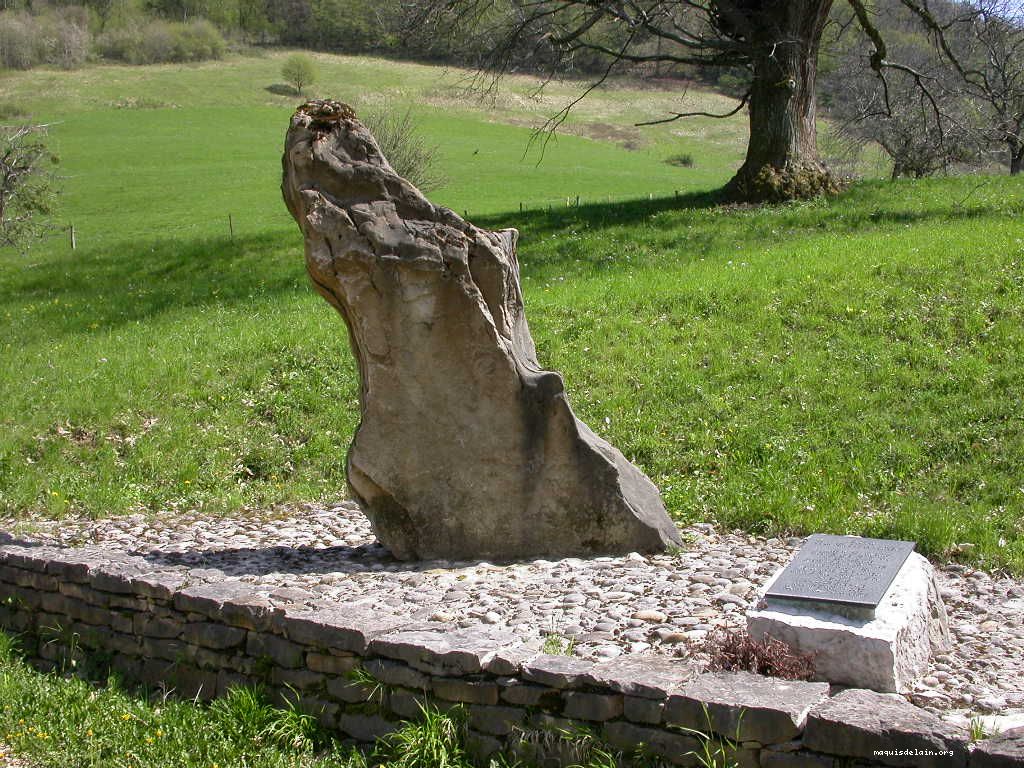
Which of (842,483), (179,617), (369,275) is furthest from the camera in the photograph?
(842,483)

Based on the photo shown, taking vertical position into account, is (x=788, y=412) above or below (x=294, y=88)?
below

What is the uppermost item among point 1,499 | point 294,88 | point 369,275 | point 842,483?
point 294,88

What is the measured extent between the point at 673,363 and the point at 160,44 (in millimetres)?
91485

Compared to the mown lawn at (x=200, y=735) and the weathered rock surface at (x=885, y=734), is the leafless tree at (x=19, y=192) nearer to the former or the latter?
the mown lawn at (x=200, y=735)

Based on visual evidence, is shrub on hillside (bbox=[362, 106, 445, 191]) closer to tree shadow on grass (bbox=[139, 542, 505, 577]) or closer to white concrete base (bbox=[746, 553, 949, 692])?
tree shadow on grass (bbox=[139, 542, 505, 577])

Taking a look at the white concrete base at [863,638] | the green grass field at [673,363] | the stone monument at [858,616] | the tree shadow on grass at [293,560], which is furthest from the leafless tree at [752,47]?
the white concrete base at [863,638]

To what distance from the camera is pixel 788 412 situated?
11172 millimetres

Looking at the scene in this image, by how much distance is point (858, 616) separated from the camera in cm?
555

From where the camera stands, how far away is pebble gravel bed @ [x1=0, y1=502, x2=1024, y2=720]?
5.91m

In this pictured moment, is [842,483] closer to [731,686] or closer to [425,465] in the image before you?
[425,465]

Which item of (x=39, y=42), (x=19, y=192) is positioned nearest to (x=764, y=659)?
(x=19, y=192)

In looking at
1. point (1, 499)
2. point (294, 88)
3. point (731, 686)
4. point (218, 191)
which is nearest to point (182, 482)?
point (1, 499)

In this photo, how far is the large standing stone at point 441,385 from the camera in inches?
311

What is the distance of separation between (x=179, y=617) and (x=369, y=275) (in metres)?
2.88
